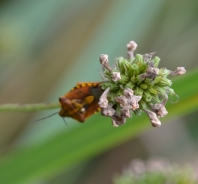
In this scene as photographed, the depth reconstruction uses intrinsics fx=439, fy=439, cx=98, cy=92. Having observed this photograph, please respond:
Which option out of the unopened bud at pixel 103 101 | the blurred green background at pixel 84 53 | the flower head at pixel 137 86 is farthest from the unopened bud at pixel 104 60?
the blurred green background at pixel 84 53

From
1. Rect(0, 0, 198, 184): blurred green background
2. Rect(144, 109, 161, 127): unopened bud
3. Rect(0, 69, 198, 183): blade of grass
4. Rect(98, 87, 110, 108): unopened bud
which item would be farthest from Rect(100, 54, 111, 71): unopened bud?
Rect(0, 0, 198, 184): blurred green background

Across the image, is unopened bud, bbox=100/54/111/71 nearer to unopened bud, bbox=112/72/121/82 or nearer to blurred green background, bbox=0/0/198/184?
unopened bud, bbox=112/72/121/82

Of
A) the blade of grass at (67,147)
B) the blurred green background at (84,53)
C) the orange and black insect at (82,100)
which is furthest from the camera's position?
the blurred green background at (84,53)

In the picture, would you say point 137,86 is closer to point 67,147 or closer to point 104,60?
point 104,60

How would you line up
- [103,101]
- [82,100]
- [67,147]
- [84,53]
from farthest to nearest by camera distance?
[84,53]
[67,147]
[82,100]
[103,101]

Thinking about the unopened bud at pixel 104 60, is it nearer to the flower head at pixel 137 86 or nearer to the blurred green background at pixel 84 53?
the flower head at pixel 137 86

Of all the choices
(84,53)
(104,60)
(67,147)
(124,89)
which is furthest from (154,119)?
(84,53)
